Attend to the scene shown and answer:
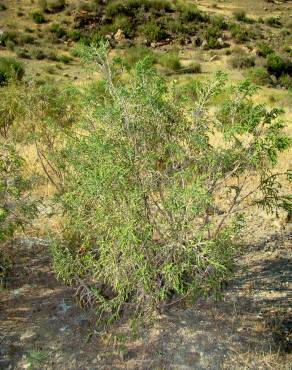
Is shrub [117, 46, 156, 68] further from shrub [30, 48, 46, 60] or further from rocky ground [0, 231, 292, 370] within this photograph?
rocky ground [0, 231, 292, 370]

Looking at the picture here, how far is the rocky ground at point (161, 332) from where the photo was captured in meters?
5.17

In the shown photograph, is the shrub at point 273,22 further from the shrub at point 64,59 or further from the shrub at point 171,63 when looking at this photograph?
the shrub at point 64,59

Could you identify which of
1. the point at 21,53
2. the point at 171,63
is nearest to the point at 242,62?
the point at 171,63

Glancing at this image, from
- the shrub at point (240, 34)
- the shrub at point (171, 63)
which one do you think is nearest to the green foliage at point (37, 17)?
the shrub at point (171, 63)

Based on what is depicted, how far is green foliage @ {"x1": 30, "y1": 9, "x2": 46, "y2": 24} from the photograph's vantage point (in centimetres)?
3081

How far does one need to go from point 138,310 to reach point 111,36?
27591mm

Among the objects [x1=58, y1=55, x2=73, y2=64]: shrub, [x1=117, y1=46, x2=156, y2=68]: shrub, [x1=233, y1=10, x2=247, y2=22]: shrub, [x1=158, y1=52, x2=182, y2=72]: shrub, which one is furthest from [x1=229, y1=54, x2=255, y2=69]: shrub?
[x1=233, y1=10, x2=247, y2=22]: shrub

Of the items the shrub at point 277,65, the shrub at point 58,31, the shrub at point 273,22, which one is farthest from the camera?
the shrub at point 273,22

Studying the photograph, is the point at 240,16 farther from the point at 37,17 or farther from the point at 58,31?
the point at 37,17

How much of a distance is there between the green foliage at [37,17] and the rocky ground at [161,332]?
90.1 ft

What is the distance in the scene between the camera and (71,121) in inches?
337

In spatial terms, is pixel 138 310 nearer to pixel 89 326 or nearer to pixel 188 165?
pixel 89 326

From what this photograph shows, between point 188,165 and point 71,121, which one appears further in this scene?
point 71,121

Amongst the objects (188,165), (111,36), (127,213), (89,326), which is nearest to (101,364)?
(89,326)
